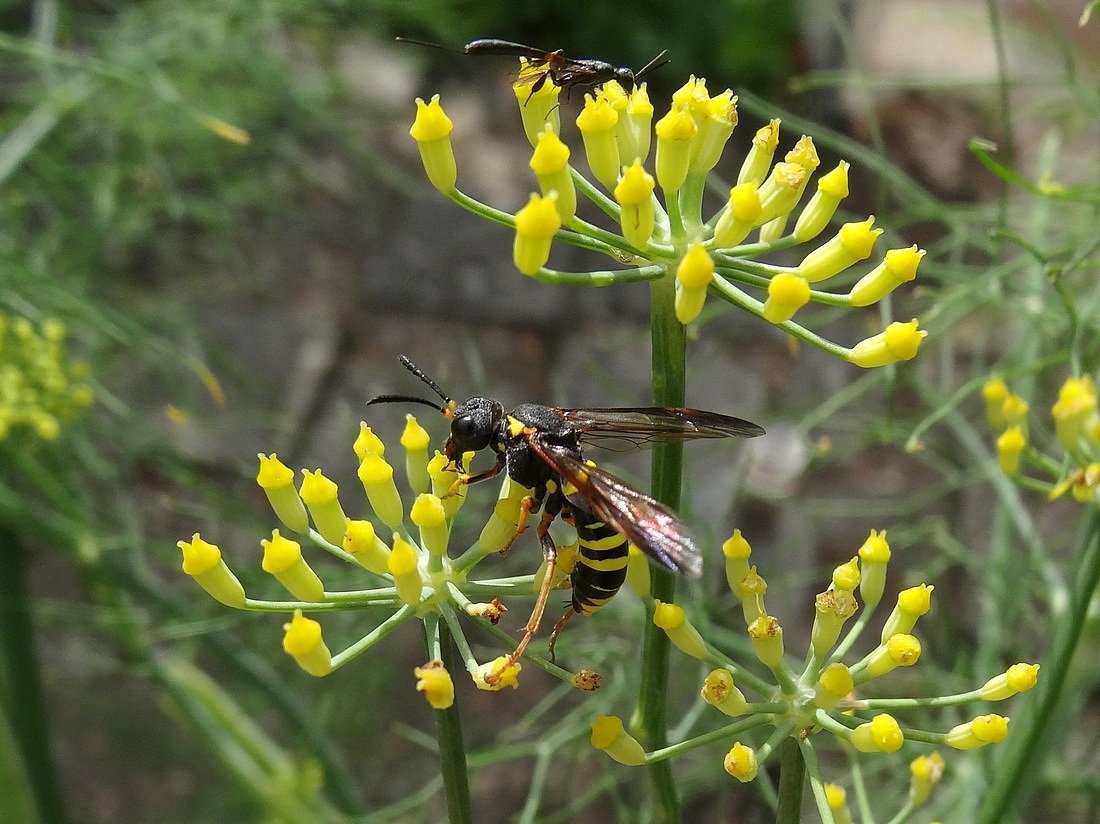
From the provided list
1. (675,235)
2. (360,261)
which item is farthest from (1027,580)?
(360,261)

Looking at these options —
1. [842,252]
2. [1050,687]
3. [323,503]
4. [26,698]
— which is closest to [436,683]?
[323,503]

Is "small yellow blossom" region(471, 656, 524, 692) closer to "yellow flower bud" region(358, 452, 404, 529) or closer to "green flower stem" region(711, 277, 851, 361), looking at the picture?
"yellow flower bud" region(358, 452, 404, 529)

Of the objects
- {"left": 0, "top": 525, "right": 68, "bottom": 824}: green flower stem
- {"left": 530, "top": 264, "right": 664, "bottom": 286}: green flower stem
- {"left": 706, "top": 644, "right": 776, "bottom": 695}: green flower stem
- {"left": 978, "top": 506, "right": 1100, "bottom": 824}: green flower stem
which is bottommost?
{"left": 0, "top": 525, "right": 68, "bottom": 824}: green flower stem

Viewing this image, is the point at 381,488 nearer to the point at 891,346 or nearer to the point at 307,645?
the point at 307,645

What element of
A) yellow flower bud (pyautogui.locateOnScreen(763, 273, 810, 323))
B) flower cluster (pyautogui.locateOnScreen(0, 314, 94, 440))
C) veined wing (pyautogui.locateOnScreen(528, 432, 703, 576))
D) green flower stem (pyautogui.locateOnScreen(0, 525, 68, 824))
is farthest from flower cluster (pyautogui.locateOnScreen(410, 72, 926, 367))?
green flower stem (pyautogui.locateOnScreen(0, 525, 68, 824))

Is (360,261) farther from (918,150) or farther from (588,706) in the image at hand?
(588,706)

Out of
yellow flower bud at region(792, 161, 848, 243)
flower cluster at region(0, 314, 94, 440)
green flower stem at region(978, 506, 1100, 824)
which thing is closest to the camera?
yellow flower bud at region(792, 161, 848, 243)

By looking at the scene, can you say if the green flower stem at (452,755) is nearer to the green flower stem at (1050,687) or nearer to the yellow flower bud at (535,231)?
the yellow flower bud at (535,231)
